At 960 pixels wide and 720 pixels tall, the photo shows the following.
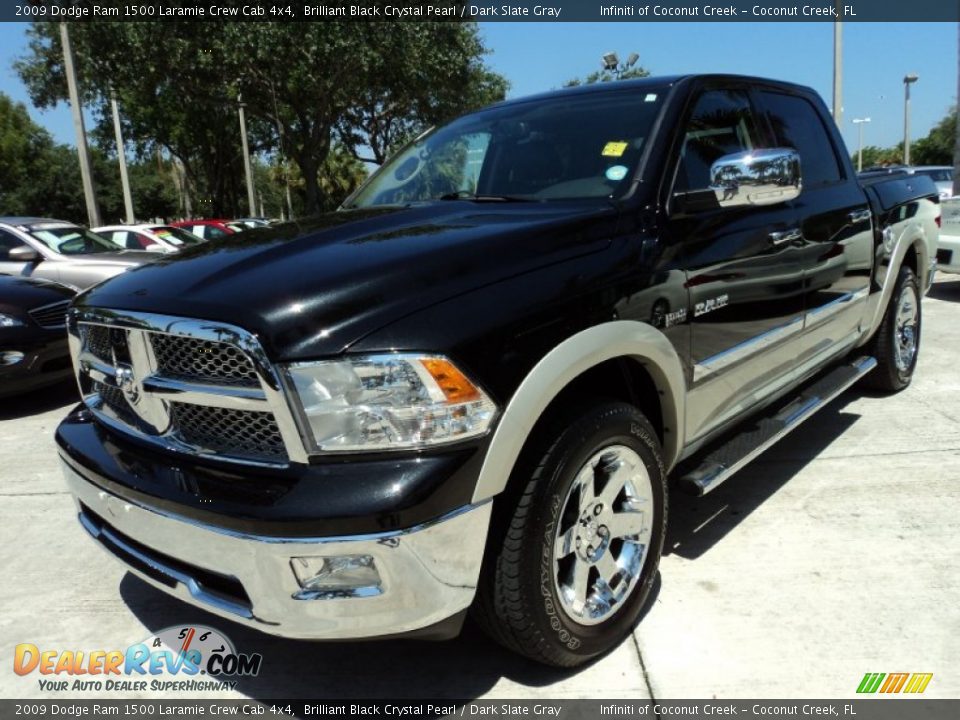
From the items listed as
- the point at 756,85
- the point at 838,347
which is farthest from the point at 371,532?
the point at 838,347

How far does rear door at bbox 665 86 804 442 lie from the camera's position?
8.69 ft

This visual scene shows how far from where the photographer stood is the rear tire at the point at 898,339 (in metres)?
4.61

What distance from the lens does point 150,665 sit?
2488mm

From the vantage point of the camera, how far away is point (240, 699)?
2311mm

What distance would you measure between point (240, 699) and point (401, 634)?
0.79 metres

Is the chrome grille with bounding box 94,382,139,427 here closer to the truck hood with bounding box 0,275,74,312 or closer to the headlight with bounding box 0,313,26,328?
the headlight with bounding box 0,313,26,328

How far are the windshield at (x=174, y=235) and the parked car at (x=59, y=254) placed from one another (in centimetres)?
434

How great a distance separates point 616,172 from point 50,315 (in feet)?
16.3

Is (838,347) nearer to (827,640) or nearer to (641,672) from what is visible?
(827,640)

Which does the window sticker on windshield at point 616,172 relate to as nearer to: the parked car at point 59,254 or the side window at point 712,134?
the side window at point 712,134

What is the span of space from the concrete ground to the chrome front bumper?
556 mm

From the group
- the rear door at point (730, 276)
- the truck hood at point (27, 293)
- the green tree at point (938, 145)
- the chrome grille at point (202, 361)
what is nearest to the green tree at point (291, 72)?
the truck hood at point (27, 293)

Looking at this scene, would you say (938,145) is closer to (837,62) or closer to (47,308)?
(837,62)

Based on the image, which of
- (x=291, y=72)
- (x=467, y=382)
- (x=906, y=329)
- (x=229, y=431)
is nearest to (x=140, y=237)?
(x=291, y=72)
